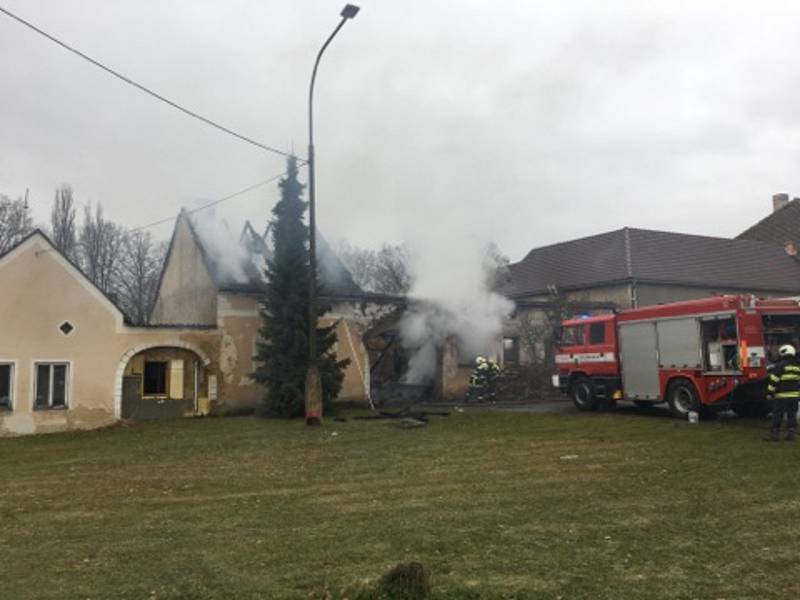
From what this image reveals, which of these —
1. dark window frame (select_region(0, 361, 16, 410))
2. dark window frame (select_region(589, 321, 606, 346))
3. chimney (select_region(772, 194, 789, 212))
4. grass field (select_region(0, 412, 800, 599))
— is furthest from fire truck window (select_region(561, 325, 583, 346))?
chimney (select_region(772, 194, 789, 212))

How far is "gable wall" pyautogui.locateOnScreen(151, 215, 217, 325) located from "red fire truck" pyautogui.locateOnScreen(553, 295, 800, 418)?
12589mm

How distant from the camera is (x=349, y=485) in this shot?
366 inches

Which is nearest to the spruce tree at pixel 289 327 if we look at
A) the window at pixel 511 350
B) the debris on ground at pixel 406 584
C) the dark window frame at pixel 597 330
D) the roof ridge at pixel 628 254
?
the dark window frame at pixel 597 330

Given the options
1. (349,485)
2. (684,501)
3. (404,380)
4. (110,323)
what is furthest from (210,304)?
(684,501)

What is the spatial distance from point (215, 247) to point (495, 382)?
11.6 meters

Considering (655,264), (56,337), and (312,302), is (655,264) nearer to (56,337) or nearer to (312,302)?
(312,302)

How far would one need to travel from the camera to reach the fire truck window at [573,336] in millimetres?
20547

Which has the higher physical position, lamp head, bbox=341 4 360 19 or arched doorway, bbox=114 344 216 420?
lamp head, bbox=341 4 360 19

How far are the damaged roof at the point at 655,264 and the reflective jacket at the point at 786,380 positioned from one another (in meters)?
20.0

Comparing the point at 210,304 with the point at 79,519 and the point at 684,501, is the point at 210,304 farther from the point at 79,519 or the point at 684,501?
the point at 684,501

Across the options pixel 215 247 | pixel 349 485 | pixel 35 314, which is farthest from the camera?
pixel 215 247

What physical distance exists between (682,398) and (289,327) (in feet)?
36.6

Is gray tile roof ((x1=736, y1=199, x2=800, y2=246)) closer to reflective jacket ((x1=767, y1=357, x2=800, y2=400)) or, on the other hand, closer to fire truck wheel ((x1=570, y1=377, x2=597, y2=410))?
fire truck wheel ((x1=570, y1=377, x2=597, y2=410))

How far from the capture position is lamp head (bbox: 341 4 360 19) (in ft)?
49.0
